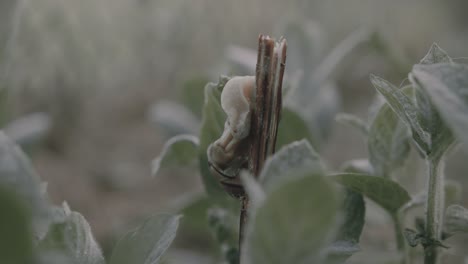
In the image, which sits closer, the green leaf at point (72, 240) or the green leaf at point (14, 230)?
the green leaf at point (14, 230)

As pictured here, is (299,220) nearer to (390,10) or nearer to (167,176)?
(167,176)

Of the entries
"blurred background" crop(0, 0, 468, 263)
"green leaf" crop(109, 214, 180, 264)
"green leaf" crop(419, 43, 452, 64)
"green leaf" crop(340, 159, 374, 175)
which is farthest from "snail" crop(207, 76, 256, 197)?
"blurred background" crop(0, 0, 468, 263)

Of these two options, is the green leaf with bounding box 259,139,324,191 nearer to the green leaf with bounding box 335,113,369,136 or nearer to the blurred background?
the green leaf with bounding box 335,113,369,136

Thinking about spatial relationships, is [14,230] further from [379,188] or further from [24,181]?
[379,188]

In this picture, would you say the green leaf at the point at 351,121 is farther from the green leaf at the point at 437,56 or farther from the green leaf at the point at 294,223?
the green leaf at the point at 294,223

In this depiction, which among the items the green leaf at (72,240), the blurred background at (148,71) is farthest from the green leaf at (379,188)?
the blurred background at (148,71)

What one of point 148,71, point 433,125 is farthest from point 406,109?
point 148,71

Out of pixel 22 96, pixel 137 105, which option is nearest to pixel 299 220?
pixel 22 96

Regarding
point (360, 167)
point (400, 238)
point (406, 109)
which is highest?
point (406, 109)
